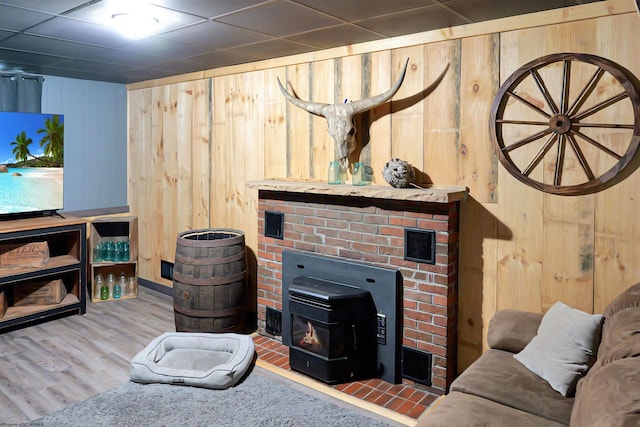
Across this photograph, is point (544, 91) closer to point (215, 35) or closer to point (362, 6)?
point (362, 6)

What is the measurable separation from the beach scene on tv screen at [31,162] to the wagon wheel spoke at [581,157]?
166 inches

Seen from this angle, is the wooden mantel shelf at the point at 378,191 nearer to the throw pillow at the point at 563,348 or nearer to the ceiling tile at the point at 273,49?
the throw pillow at the point at 563,348

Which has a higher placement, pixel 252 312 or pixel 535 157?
pixel 535 157

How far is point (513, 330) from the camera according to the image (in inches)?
99.3

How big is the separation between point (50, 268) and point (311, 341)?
7.91 ft

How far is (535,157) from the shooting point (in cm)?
266

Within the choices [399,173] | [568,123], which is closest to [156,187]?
[399,173]

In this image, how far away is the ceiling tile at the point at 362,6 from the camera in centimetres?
240

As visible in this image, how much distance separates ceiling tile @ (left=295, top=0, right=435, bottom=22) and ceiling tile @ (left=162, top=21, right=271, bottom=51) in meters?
0.67

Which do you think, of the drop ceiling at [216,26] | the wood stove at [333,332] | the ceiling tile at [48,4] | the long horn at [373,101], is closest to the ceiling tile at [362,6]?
the drop ceiling at [216,26]

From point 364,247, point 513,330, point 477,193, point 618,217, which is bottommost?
point 513,330

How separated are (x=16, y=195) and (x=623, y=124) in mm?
4463

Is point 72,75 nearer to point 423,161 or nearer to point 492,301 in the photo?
point 423,161

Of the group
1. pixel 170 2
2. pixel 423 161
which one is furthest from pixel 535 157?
pixel 170 2
